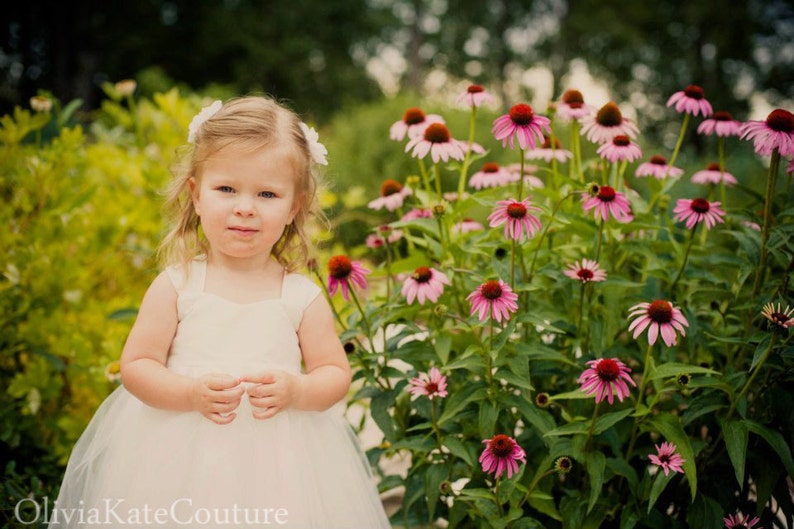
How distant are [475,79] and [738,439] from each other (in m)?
22.7

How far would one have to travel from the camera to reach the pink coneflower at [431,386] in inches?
63.5

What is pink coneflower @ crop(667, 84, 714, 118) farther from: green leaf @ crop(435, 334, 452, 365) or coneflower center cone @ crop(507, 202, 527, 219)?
green leaf @ crop(435, 334, 452, 365)

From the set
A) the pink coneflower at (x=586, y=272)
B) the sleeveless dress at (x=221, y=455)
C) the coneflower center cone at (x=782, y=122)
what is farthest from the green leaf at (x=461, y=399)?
the coneflower center cone at (x=782, y=122)

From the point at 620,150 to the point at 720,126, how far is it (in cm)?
46

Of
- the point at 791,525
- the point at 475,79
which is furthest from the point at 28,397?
the point at 475,79

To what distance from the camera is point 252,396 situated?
1.37 meters

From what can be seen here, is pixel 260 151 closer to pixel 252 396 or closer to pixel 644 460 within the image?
pixel 252 396

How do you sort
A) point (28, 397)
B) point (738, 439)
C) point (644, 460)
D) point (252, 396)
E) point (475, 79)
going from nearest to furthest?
point (252, 396) → point (738, 439) → point (644, 460) → point (28, 397) → point (475, 79)

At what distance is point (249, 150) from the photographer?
1.47 meters

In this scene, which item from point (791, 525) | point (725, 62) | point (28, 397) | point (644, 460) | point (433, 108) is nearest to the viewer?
point (791, 525)

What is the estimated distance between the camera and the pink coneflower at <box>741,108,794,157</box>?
1580mm

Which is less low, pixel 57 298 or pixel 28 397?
pixel 57 298

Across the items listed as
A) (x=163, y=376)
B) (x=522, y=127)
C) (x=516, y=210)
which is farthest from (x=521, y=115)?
(x=163, y=376)

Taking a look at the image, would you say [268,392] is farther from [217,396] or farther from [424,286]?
[424,286]
